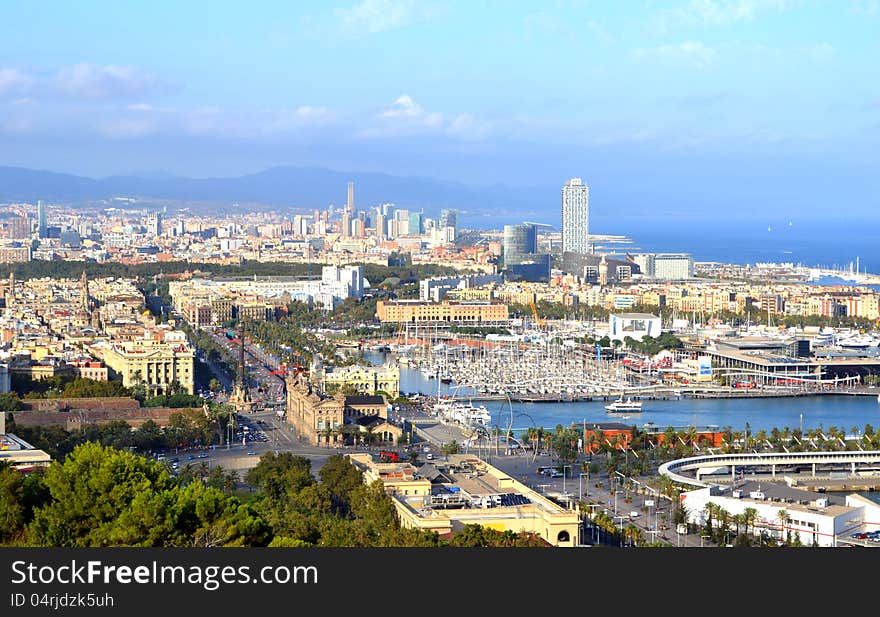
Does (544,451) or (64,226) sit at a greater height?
(64,226)

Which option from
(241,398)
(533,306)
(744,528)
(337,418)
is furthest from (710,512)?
(533,306)

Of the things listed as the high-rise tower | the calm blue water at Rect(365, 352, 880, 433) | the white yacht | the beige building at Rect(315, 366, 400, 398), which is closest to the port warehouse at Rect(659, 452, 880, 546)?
the calm blue water at Rect(365, 352, 880, 433)

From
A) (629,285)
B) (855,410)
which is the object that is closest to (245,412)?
(855,410)

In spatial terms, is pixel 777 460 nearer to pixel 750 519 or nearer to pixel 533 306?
pixel 750 519

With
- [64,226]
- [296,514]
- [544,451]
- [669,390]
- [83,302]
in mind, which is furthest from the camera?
[64,226]

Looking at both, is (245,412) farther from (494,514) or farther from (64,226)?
(64,226)

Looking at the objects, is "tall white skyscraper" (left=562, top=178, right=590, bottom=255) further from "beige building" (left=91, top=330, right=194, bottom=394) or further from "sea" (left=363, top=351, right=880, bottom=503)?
"beige building" (left=91, top=330, right=194, bottom=394)

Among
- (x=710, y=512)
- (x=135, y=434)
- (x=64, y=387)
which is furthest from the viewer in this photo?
(x=64, y=387)
